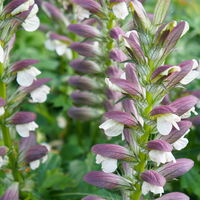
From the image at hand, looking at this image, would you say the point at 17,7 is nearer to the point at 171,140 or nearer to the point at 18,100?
the point at 18,100

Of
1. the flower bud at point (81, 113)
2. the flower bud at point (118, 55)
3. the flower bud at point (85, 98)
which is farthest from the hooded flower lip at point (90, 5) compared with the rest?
the flower bud at point (81, 113)

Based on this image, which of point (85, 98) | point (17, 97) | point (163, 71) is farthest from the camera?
point (85, 98)

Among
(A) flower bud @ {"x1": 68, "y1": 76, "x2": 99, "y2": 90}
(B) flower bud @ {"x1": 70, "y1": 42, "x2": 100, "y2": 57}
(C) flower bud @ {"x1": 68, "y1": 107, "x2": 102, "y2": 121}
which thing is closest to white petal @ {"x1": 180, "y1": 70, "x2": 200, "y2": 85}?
(B) flower bud @ {"x1": 70, "y1": 42, "x2": 100, "y2": 57}

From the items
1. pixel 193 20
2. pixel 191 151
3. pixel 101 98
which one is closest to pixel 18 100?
pixel 101 98

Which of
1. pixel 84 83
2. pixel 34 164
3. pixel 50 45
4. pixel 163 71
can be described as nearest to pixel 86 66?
pixel 84 83

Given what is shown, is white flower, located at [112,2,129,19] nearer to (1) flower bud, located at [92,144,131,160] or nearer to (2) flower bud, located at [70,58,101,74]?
(2) flower bud, located at [70,58,101,74]

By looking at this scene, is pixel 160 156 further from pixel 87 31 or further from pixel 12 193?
pixel 87 31
